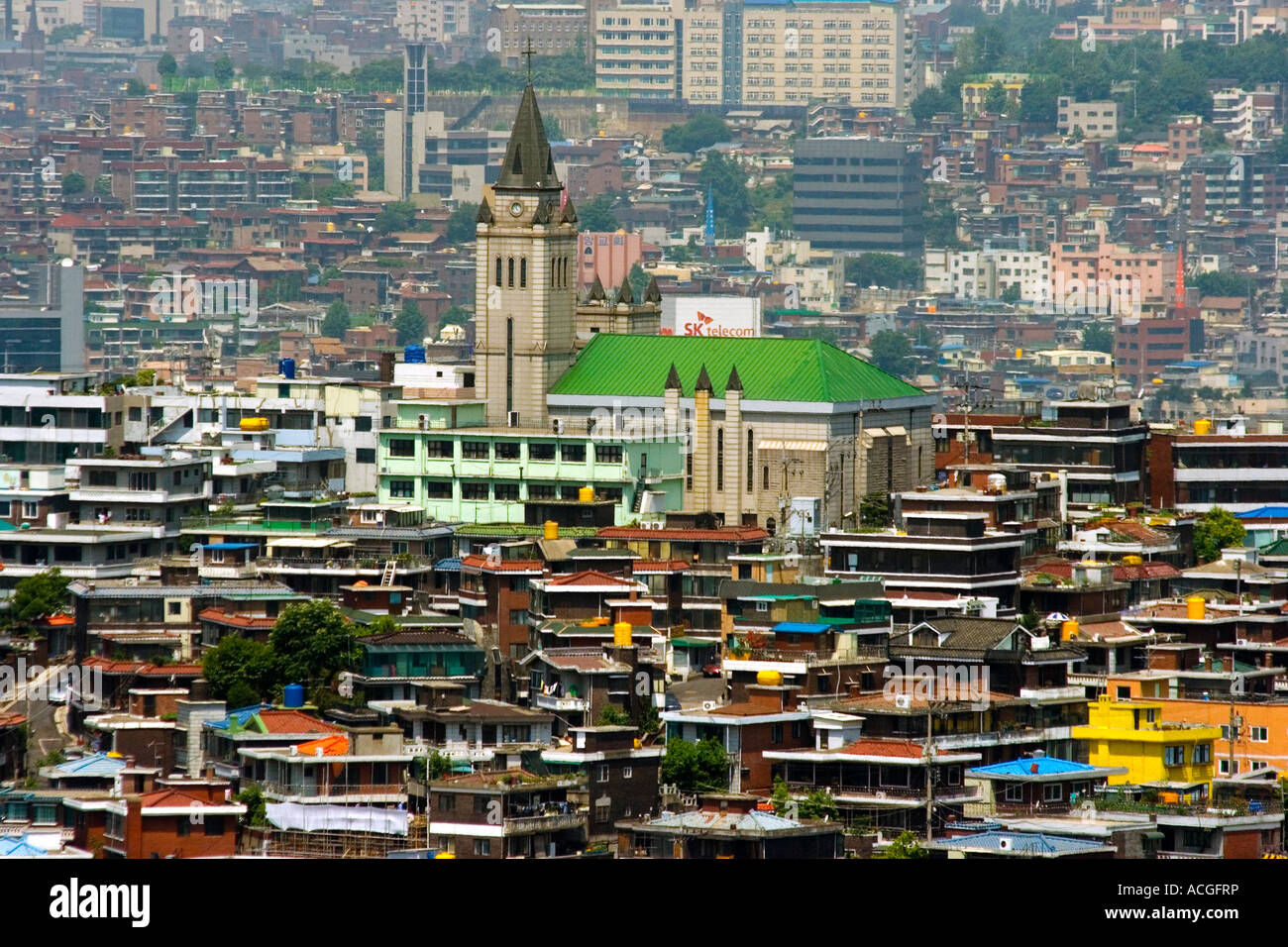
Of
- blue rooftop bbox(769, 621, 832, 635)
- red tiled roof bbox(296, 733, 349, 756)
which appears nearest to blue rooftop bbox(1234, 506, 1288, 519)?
blue rooftop bbox(769, 621, 832, 635)

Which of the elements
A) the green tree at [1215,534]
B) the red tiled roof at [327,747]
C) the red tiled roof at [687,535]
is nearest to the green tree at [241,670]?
the red tiled roof at [327,747]

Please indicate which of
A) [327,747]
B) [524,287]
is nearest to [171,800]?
[327,747]

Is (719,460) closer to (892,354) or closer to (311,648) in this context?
(311,648)

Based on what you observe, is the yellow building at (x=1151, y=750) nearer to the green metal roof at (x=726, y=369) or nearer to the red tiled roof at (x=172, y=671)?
the red tiled roof at (x=172, y=671)

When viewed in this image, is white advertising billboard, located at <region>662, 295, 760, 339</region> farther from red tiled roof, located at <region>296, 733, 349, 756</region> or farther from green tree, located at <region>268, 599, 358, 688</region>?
red tiled roof, located at <region>296, 733, 349, 756</region>
